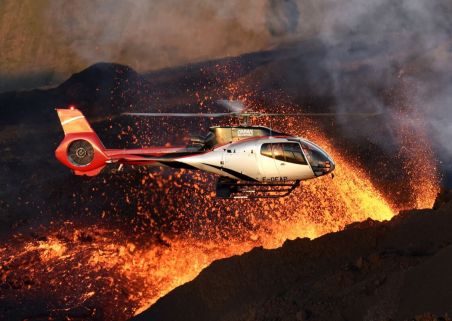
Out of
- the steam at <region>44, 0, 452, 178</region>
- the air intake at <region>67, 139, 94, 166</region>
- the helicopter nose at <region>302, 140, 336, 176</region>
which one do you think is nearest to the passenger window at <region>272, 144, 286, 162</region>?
the helicopter nose at <region>302, 140, 336, 176</region>

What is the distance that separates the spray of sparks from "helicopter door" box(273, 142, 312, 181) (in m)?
6.76

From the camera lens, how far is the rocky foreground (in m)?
17.7

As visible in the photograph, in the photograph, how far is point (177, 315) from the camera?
72.3 feet

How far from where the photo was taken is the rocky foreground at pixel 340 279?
17703mm

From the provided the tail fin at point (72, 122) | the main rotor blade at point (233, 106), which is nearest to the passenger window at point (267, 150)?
the main rotor blade at point (233, 106)

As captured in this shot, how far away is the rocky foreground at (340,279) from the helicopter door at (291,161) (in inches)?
85.4

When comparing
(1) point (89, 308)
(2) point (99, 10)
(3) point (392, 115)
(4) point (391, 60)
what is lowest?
(1) point (89, 308)

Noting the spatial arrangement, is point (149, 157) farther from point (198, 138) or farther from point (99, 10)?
point (99, 10)

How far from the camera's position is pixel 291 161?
21562 millimetres

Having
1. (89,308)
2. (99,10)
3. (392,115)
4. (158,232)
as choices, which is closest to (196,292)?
(89,308)

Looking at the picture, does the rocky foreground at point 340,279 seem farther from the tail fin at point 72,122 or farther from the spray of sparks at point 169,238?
the tail fin at point 72,122

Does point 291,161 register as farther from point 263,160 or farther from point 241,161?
point 241,161

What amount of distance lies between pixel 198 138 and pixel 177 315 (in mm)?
5841

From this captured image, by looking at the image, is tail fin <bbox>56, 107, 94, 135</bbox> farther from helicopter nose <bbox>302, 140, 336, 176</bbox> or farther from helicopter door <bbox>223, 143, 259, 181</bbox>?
helicopter nose <bbox>302, 140, 336, 176</bbox>
